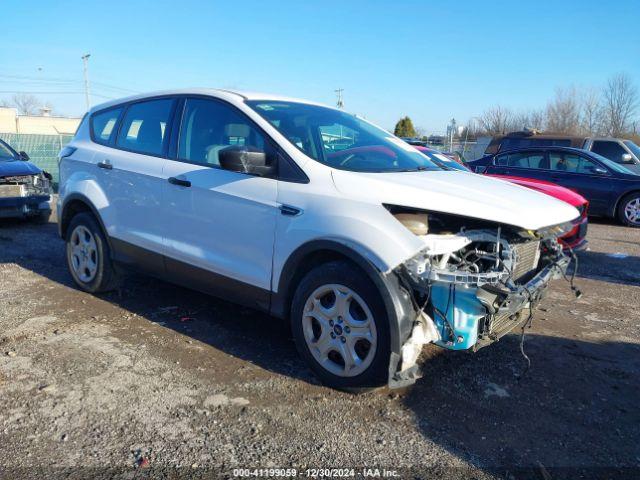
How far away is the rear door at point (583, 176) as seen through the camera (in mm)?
10688

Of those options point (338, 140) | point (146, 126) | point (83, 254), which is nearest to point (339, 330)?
point (338, 140)

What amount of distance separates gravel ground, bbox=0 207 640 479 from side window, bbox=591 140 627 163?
10091mm

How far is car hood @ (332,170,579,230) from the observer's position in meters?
3.08

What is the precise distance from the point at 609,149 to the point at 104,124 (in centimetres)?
1289

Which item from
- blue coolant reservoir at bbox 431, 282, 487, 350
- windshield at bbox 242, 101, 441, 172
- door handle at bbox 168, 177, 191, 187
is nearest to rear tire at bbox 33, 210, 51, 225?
door handle at bbox 168, 177, 191, 187

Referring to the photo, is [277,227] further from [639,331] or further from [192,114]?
[639,331]

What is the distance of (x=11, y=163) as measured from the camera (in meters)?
8.80

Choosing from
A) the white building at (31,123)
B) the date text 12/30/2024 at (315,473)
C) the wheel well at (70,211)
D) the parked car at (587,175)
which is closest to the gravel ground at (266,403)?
the date text 12/30/2024 at (315,473)

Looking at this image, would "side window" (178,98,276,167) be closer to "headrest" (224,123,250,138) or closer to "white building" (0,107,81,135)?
"headrest" (224,123,250,138)

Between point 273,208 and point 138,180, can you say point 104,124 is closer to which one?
point 138,180

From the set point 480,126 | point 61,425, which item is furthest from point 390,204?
point 480,126

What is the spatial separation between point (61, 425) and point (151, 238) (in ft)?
5.92

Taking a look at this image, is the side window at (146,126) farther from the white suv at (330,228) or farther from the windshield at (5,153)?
the windshield at (5,153)

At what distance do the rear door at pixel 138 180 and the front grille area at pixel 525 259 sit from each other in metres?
2.75
